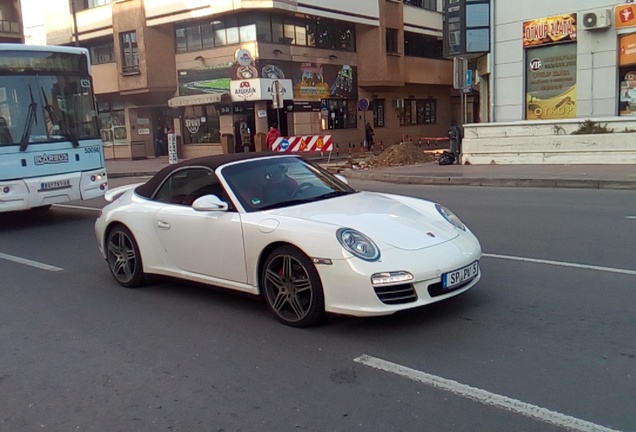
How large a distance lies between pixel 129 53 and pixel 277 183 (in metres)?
32.4

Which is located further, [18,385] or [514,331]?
[514,331]

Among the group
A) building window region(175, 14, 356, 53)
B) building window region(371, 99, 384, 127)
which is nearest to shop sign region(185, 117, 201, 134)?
building window region(175, 14, 356, 53)

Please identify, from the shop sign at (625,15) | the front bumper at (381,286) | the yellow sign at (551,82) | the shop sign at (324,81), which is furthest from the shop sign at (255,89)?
the front bumper at (381,286)

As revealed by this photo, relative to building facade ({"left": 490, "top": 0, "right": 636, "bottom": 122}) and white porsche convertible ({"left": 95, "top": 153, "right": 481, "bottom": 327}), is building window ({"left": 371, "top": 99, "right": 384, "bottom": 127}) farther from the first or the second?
white porsche convertible ({"left": 95, "top": 153, "right": 481, "bottom": 327})

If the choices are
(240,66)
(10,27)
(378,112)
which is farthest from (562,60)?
(10,27)

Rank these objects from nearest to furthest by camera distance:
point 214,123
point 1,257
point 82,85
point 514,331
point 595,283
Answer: point 514,331
point 595,283
point 1,257
point 82,85
point 214,123

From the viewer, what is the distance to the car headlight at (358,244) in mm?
4957

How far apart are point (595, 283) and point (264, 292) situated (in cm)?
323

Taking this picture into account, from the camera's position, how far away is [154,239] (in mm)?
6629

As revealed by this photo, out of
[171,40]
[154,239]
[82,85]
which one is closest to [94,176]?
[82,85]

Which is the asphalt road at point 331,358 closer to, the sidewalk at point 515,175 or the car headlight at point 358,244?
the car headlight at point 358,244

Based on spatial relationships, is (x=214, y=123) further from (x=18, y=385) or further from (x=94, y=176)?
(x=18, y=385)

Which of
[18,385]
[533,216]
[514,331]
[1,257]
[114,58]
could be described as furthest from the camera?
[114,58]

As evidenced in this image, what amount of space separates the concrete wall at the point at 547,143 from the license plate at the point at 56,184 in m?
13.2
